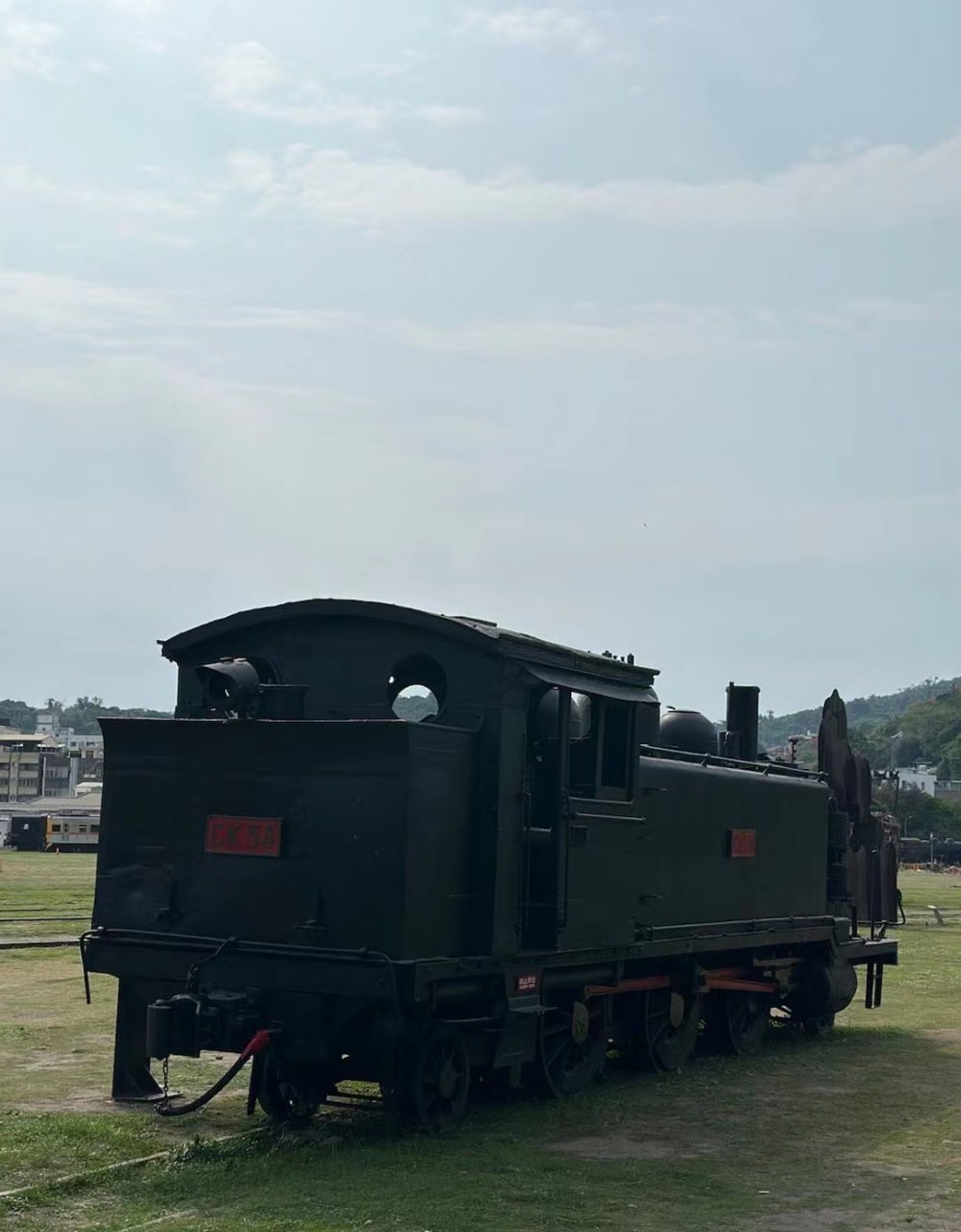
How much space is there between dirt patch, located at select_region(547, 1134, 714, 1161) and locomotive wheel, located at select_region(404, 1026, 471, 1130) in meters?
0.82

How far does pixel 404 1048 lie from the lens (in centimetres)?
1169

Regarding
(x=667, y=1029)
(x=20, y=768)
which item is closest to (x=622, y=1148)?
(x=667, y=1029)

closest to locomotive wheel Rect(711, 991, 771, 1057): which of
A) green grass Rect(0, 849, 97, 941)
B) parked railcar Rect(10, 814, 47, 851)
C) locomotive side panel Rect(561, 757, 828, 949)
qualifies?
locomotive side panel Rect(561, 757, 828, 949)

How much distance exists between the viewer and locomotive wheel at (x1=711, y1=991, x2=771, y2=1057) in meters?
17.0

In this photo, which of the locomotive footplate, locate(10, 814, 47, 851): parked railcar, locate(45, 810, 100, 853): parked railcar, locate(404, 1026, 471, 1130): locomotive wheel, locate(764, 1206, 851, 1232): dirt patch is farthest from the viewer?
locate(10, 814, 47, 851): parked railcar

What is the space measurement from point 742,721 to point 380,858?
8876mm

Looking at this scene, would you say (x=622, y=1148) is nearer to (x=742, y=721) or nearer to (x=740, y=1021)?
(x=740, y=1021)

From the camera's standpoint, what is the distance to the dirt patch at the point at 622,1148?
11.6 metres

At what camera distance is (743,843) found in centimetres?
1677

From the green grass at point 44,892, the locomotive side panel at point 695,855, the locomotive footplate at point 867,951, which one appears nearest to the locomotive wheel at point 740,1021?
the locomotive side panel at point 695,855

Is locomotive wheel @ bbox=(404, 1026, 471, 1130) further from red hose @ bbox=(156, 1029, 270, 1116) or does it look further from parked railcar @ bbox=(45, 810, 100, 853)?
parked railcar @ bbox=(45, 810, 100, 853)

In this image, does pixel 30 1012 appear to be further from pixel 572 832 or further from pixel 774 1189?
pixel 774 1189

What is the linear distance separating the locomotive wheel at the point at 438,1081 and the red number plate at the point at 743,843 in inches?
192

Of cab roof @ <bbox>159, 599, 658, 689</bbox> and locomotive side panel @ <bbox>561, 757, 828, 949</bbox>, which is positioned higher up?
cab roof @ <bbox>159, 599, 658, 689</bbox>
